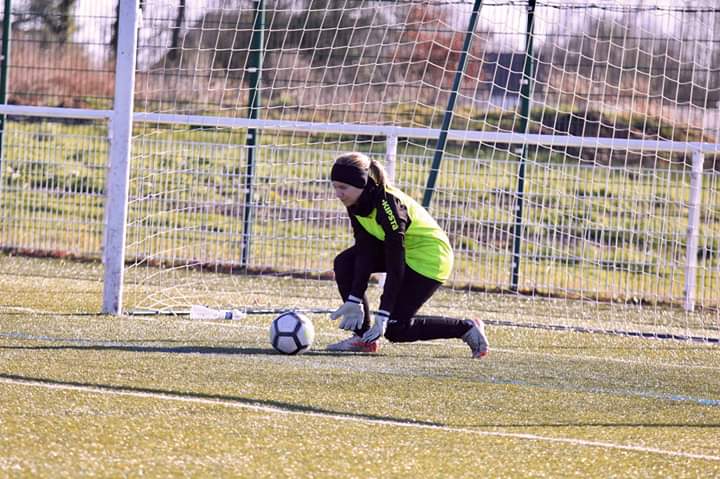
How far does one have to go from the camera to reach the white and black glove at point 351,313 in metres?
6.54

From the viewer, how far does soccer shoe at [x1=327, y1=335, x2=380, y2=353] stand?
7.12 m

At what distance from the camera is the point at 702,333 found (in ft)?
29.3

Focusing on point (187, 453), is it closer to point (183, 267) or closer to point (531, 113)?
point (183, 267)

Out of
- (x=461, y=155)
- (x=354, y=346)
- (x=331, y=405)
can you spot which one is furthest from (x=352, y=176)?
(x=461, y=155)

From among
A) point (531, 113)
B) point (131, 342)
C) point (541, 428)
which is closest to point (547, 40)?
point (531, 113)

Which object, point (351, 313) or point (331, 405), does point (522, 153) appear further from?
point (331, 405)

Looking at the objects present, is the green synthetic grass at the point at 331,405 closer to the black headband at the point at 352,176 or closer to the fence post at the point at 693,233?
the black headband at the point at 352,176

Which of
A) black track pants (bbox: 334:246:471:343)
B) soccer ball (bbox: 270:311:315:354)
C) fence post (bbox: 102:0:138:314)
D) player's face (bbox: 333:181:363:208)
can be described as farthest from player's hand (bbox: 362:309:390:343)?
fence post (bbox: 102:0:138:314)

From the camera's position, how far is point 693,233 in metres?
10.2

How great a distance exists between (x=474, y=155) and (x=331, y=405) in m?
5.70

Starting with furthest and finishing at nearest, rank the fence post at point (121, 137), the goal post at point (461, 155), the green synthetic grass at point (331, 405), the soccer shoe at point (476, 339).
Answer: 1. the goal post at point (461, 155)
2. the fence post at point (121, 137)
3. the soccer shoe at point (476, 339)
4. the green synthetic grass at point (331, 405)

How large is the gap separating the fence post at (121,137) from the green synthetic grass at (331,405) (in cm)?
52

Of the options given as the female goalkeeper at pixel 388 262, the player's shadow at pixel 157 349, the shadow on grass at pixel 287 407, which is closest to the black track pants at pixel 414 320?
the female goalkeeper at pixel 388 262

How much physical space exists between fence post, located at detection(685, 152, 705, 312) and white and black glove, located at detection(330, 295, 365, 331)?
449 cm
